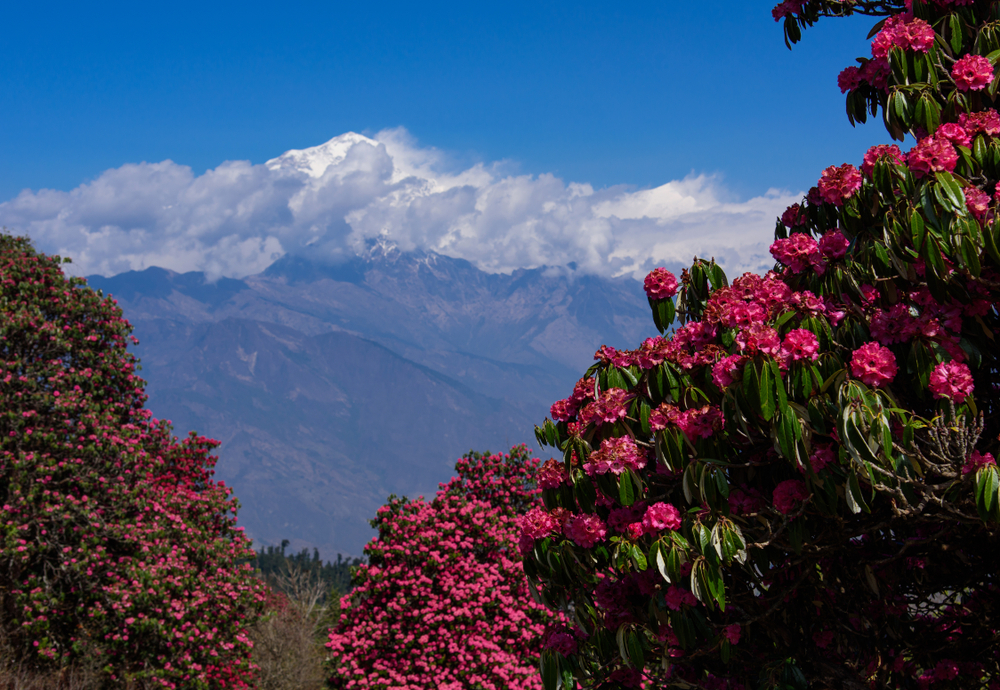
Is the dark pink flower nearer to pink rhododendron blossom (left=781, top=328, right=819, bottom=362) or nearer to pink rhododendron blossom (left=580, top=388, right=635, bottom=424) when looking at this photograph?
pink rhododendron blossom (left=580, top=388, right=635, bottom=424)

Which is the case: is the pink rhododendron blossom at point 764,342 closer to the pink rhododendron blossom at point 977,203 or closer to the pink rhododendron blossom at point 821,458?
the pink rhododendron blossom at point 821,458

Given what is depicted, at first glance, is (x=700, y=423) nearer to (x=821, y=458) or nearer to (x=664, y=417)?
(x=664, y=417)

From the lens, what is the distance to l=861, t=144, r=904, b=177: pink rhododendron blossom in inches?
164

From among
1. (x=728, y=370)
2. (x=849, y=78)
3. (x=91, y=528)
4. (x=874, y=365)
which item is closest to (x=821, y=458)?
(x=874, y=365)

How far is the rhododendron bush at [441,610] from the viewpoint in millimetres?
12500

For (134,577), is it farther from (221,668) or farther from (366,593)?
(366,593)

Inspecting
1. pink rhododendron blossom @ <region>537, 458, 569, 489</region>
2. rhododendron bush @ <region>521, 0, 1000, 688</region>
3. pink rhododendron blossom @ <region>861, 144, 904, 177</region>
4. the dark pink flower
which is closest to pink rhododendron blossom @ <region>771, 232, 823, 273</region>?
rhododendron bush @ <region>521, 0, 1000, 688</region>

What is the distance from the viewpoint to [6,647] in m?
12.9

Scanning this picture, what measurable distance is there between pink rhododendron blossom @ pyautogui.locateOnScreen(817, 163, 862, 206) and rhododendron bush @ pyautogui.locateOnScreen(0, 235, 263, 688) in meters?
13.7

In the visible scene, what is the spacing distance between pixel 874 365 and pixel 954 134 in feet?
5.24

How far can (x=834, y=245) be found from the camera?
4645 mm

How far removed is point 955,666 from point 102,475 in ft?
49.2

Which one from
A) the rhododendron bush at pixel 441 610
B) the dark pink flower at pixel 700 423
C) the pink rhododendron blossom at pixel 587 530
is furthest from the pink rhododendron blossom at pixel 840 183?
the rhododendron bush at pixel 441 610

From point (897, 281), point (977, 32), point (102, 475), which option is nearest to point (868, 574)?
point (897, 281)
